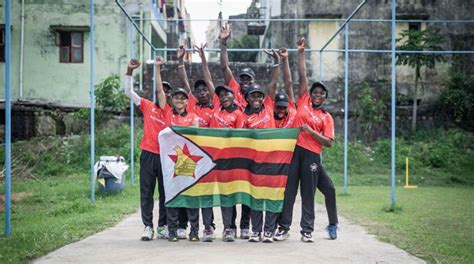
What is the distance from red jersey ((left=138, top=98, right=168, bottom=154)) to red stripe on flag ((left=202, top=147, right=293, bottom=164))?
1.83ft

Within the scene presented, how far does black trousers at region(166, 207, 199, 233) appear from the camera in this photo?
6832 mm

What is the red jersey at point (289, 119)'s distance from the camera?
23.5 ft

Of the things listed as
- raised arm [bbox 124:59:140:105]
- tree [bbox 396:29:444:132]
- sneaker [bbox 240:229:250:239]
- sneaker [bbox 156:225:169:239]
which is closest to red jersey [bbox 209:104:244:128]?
raised arm [bbox 124:59:140:105]

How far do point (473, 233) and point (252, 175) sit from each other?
9.41 ft

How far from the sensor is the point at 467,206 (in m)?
11.0

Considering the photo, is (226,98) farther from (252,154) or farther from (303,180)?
(303,180)

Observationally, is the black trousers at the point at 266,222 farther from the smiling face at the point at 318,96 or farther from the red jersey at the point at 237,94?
the red jersey at the point at 237,94

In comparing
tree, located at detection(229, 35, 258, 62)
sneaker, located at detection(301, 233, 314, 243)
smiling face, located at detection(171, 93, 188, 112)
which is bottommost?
sneaker, located at detection(301, 233, 314, 243)

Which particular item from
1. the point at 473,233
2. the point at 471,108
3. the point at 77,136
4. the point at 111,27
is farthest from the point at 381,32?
the point at 473,233

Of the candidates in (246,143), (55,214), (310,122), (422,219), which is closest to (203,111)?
(246,143)

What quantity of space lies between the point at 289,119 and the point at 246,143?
607 millimetres

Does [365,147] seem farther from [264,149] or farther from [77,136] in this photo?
[264,149]

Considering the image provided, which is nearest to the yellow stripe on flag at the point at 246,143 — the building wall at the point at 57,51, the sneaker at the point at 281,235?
the sneaker at the point at 281,235

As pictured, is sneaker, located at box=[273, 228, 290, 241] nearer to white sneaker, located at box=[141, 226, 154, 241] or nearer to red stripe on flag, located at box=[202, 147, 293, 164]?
red stripe on flag, located at box=[202, 147, 293, 164]
